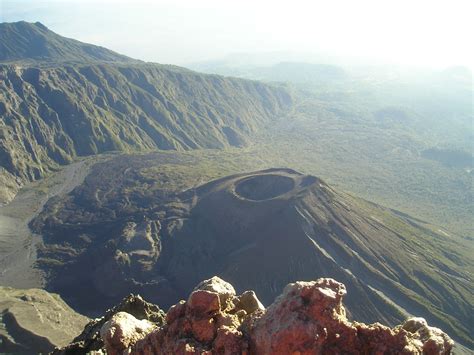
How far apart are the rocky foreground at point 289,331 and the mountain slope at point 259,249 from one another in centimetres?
5016

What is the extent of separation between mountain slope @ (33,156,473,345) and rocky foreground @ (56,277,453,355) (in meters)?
50.2

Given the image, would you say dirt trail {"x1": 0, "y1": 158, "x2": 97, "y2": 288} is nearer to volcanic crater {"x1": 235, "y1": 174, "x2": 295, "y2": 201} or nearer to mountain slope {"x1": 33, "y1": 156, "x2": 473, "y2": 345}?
mountain slope {"x1": 33, "y1": 156, "x2": 473, "y2": 345}

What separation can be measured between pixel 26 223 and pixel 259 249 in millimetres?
58389

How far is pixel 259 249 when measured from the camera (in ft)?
268

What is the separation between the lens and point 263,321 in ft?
68.3

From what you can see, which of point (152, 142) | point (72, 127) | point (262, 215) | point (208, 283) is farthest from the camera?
point (152, 142)

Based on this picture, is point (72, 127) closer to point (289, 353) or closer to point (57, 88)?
point (57, 88)

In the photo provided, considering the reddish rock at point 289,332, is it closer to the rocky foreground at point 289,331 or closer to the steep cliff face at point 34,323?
the rocky foreground at point 289,331

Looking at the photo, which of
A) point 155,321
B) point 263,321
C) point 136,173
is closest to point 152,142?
point 136,173

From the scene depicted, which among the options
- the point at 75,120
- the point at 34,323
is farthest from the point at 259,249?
the point at 75,120

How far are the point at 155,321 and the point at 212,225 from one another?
61787mm

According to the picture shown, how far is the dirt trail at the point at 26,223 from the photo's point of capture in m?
83.2

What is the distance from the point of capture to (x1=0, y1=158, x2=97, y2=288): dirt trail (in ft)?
273

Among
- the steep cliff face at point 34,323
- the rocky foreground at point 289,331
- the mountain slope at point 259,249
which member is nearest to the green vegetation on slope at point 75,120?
the mountain slope at point 259,249
